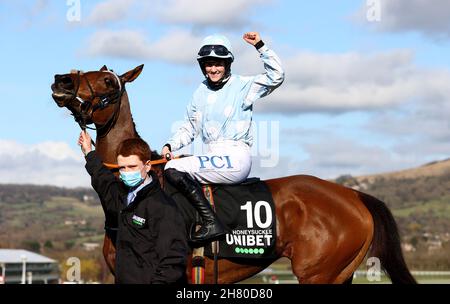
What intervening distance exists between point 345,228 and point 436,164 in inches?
5028

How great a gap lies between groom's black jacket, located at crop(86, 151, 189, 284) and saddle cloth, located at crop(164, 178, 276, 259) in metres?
2.21

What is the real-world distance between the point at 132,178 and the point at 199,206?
218cm

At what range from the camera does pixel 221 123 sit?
286 inches

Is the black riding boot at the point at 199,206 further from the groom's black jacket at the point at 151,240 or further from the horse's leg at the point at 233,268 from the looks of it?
the groom's black jacket at the point at 151,240

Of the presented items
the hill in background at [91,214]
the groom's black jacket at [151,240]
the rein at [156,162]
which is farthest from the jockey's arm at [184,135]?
the hill in background at [91,214]

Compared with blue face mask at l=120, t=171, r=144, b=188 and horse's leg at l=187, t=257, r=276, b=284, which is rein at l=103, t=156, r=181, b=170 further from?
blue face mask at l=120, t=171, r=144, b=188

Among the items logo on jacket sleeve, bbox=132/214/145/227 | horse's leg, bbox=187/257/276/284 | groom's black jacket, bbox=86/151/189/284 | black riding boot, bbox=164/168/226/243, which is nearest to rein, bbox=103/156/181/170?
black riding boot, bbox=164/168/226/243

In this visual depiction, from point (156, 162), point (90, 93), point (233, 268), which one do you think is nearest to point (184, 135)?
point (156, 162)

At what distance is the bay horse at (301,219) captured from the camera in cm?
729

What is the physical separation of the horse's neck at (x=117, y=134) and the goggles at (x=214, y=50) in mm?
919

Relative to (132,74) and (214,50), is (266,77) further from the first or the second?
(132,74)

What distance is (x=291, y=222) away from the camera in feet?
24.3
